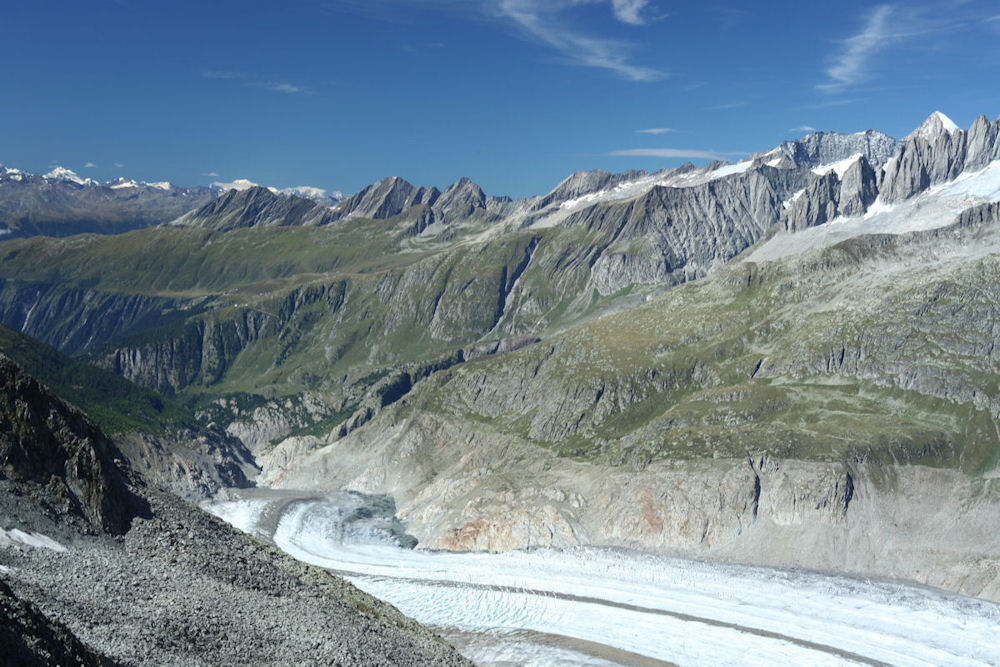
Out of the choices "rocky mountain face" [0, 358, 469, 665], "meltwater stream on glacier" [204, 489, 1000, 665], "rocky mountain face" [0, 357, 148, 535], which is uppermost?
"rocky mountain face" [0, 357, 148, 535]

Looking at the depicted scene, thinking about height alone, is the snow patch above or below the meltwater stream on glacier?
above

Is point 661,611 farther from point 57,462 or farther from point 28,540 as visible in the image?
point 28,540

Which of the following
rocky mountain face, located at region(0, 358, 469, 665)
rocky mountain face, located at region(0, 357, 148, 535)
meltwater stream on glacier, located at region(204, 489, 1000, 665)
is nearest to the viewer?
rocky mountain face, located at region(0, 358, 469, 665)

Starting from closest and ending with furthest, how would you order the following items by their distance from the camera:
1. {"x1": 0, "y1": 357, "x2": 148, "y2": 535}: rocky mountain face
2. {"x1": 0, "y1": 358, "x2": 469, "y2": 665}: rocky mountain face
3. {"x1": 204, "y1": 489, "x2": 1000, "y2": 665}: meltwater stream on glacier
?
{"x1": 0, "y1": 358, "x2": 469, "y2": 665}: rocky mountain face < {"x1": 0, "y1": 357, "x2": 148, "y2": 535}: rocky mountain face < {"x1": 204, "y1": 489, "x2": 1000, "y2": 665}: meltwater stream on glacier

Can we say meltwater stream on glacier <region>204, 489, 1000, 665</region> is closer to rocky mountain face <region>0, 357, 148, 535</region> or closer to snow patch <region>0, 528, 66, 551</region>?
rocky mountain face <region>0, 357, 148, 535</region>

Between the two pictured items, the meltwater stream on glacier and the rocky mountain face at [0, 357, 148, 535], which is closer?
the rocky mountain face at [0, 357, 148, 535]

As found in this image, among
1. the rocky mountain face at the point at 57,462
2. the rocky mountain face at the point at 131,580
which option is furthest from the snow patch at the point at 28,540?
the rocky mountain face at the point at 57,462

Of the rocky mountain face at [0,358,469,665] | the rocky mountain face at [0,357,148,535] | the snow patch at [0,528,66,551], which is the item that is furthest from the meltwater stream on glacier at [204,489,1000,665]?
the snow patch at [0,528,66,551]

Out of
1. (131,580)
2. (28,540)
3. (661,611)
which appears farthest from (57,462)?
(661,611)
